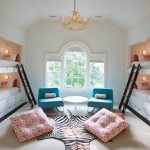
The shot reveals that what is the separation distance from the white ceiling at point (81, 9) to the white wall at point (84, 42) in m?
0.44

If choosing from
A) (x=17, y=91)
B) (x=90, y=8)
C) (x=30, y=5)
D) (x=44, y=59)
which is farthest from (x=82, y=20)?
(x=17, y=91)

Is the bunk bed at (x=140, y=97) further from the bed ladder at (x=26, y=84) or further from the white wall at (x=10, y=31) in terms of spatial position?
the white wall at (x=10, y=31)

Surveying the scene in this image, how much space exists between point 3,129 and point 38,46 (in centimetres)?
370

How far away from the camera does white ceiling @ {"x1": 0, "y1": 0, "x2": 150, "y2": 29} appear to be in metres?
4.78

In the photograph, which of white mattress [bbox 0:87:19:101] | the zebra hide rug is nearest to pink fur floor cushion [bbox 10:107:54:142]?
the zebra hide rug

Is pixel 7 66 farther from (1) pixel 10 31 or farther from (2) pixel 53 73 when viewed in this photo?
(2) pixel 53 73

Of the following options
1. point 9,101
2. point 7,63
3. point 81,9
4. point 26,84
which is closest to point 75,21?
point 81,9

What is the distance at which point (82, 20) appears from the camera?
440 centimetres

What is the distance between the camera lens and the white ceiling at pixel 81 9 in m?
4.78

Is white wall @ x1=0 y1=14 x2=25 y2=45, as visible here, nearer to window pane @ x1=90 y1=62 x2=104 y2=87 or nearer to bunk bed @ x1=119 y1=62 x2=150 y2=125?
window pane @ x1=90 y1=62 x2=104 y2=87

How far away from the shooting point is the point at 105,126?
389cm

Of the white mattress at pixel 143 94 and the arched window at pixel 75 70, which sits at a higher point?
the arched window at pixel 75 70

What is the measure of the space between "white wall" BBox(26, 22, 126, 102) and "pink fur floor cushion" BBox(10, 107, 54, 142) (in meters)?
3.00

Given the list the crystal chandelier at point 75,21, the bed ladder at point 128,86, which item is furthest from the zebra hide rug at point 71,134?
the crystal chandelier at point 75,21
